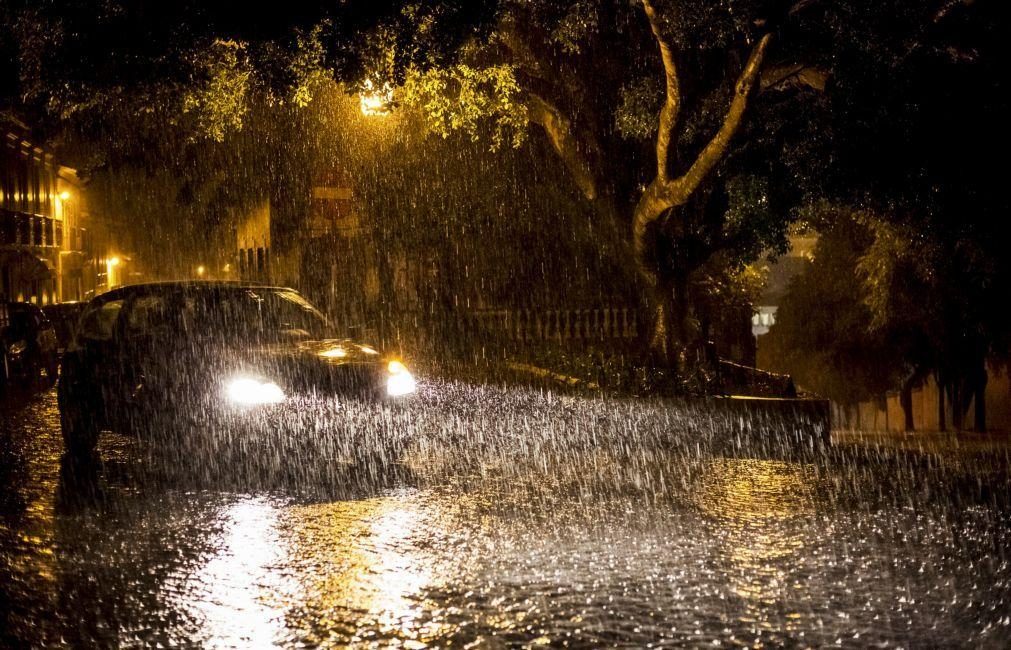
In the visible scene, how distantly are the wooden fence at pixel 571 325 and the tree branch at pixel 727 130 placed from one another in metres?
6.90

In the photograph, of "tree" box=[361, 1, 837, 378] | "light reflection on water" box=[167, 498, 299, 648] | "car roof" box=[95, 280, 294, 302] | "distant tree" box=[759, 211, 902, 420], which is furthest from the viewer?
"distant tree" box=[759, 211, 902, 420]

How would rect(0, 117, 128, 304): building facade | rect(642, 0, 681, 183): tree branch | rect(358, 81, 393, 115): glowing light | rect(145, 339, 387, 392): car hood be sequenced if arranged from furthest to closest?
rect(0, 117, 128, 304): building facade → rect(358, 81, 393, 115): glowing light → rect(642, 0, 681, 183): tree branch → rect(145, 339, 387, 392): car hood

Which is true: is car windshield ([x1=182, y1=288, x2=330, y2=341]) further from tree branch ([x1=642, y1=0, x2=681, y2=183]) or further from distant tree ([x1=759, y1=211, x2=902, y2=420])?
distant tree ([x1=759, y1=211, x2=902, y2=420])

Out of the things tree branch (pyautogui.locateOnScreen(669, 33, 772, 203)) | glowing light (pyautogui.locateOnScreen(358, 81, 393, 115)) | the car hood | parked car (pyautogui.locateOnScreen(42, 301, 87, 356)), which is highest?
glowing light (pyautogui.locateOnScreen(358, 81, 393, 115))

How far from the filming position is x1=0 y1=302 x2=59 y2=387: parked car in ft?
67.3

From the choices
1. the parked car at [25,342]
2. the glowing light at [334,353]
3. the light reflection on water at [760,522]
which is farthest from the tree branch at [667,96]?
the parked car at [25,342]

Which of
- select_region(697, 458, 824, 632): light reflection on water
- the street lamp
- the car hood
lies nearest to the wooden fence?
select_region(697, 458, 824, 632): light reflection on water

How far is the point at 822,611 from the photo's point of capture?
17.2ft

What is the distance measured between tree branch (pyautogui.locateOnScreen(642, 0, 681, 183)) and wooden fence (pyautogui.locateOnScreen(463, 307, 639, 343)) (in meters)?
6.90

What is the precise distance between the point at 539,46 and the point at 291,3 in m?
5.44

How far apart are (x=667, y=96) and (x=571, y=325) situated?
8152mm

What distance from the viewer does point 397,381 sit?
9.89 m

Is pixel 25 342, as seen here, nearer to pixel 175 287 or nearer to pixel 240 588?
pixel 175 287

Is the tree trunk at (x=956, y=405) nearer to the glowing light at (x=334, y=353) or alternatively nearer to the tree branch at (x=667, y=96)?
the tree branch at (x=667, y=96)
